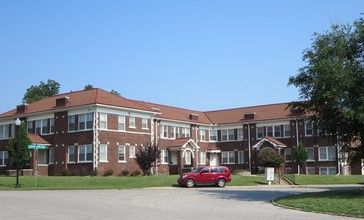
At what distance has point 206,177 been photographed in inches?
1489

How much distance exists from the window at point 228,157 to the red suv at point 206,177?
24427mm

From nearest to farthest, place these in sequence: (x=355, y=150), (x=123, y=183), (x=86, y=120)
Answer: (x=355, y=150) < (x=123, y=183) < (x=86, y=120)

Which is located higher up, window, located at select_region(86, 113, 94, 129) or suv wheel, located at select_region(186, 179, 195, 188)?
window, located at select_region(86, 113, 94, 129)

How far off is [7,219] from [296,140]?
153 ft

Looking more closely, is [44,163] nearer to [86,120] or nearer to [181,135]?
[86,120]

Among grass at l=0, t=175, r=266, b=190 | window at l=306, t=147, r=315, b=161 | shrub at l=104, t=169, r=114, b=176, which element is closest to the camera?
grass at l=0, t=175, r=266, b=190

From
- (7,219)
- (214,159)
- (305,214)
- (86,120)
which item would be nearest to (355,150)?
(305,214)

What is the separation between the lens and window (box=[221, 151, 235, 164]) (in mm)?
62656

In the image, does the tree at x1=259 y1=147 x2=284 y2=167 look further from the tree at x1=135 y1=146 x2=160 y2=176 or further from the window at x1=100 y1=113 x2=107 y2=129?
the window at x1=100 y1=113 x2=107 y2=129

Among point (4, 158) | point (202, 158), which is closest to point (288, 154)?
point (202, 158)

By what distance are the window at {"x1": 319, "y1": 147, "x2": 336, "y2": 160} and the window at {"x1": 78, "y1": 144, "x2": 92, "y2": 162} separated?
2726cm

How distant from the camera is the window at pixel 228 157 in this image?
6266cm

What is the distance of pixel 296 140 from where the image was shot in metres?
57.2

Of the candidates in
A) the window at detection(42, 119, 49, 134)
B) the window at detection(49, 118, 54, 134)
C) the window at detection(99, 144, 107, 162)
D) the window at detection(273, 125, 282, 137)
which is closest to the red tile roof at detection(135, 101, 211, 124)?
the window at detection(273, 125, 282, 137)
